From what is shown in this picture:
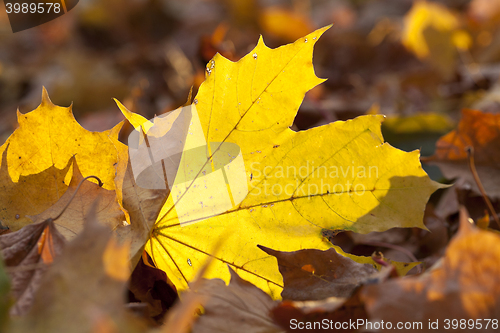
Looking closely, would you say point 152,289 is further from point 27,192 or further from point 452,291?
point 452,291

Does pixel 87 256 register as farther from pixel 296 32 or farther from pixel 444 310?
pixel 296 32

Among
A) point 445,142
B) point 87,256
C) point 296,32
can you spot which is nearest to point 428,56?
point 296,32

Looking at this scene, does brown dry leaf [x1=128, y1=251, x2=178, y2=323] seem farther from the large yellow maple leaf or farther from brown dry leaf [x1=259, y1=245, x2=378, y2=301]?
brown dry leaf [x1=259, y1=245, x2=378, y2=301]

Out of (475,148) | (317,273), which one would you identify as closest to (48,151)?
(317,273)

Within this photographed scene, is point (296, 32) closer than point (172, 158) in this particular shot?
No

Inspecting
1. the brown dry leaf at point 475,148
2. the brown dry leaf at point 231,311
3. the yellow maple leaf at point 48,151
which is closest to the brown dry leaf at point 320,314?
the brown dry leaf at point 231,311

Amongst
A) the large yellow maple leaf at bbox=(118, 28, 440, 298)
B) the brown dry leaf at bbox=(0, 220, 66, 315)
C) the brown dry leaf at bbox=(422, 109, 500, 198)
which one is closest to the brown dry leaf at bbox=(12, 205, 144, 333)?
the brown dry leaf at bbox=(0, 220, 66, 315)

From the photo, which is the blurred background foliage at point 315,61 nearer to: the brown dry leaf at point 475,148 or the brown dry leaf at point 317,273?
the brown dry leaf at point 475,148

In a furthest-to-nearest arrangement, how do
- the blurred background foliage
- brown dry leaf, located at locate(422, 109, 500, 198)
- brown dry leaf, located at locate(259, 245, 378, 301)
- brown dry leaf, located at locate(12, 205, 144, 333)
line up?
the blurred background foliage, brown dry leaf, located at locate(422, 109, 500, 198), brown dry leaf, located at locate(259, 245, 378, 301), brown dry leaf, located at locate(12, 205, 144, 333)
